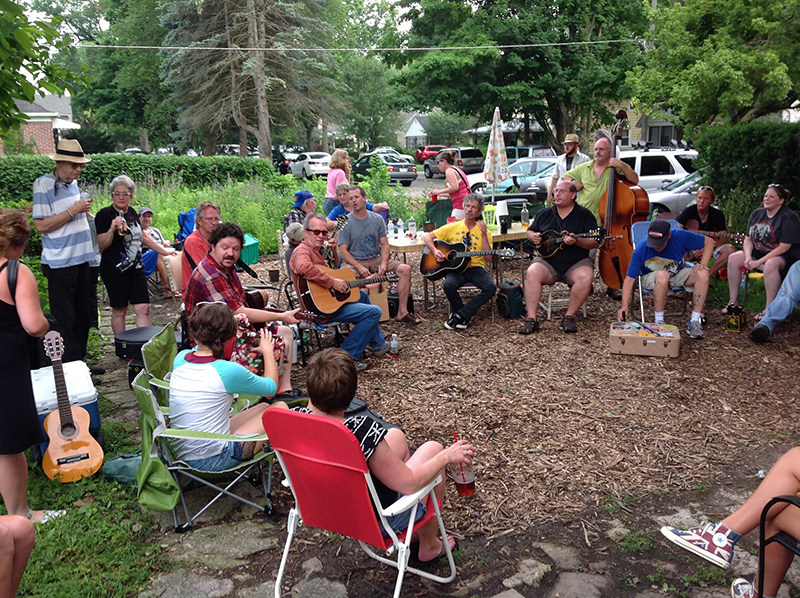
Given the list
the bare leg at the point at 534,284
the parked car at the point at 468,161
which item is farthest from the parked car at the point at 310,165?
the bare leg at the point at 534,284

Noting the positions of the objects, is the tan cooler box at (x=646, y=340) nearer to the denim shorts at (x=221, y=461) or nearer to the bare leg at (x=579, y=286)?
the bare leg at (x=579, y=286)

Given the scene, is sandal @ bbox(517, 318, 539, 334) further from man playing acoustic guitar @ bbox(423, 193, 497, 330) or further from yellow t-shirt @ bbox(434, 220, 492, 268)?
yellow t-shirt @ bbox(434, 220, 492, 268)

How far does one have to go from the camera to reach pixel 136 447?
13.5 feet

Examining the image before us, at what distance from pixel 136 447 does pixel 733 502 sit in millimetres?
3605

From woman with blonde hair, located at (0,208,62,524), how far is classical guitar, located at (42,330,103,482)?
59 cm

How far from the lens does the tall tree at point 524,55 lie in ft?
75.9

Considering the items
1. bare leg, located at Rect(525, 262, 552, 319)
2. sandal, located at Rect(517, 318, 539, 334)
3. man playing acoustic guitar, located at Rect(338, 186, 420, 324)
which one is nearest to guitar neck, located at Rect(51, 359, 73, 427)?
man playing acoustic guitar, located at Rect(338, 186, 420, 324)

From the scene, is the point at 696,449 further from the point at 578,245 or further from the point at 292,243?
the point at 292,243

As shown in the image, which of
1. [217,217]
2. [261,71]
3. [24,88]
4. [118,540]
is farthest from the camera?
[261,71]

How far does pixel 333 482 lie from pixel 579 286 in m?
4.39

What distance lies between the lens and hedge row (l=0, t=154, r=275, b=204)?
49.6ft

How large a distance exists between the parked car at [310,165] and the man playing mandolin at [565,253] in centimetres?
2170

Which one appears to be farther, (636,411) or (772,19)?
(772,19)

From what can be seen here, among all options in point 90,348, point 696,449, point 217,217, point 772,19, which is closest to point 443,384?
point 696,449
